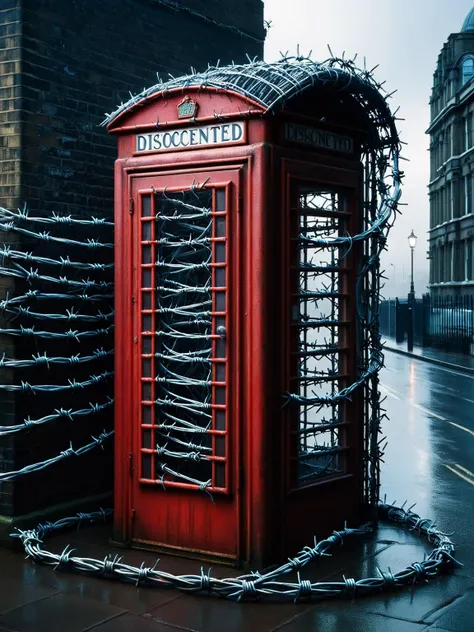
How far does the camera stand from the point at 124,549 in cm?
608

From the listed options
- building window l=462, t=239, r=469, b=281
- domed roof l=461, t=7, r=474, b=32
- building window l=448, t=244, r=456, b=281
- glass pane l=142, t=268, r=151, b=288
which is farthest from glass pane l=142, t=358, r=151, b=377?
domed roof l=461, t=7, r=474, b=32

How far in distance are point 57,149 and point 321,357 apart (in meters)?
2.70

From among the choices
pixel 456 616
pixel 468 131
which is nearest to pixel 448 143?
pixel 468 131

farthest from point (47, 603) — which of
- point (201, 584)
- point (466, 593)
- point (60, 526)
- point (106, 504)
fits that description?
point (466, 593)

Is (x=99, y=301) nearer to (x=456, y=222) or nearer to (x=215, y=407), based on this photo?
(x=215, y=407)

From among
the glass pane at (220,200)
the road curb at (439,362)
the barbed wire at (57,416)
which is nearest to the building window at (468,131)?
the road curb at (439,362)

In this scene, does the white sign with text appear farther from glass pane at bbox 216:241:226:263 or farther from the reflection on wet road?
the reflection on wet road

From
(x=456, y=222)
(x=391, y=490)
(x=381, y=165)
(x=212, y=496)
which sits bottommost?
(x=391, y=490)

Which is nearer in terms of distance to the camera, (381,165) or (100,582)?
(100,582)

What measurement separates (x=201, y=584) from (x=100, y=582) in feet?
2.41

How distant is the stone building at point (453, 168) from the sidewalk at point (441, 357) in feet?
58.5

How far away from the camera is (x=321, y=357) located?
6242mm

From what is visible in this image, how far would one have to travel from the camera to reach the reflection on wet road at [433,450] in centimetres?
792

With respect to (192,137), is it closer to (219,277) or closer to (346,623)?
(219,277)
